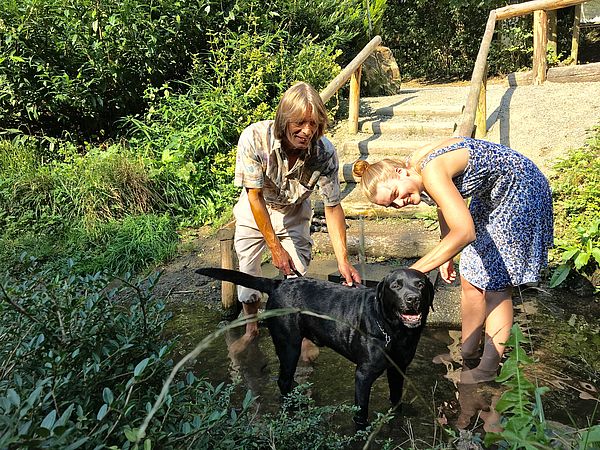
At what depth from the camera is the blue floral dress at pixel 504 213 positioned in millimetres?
3682

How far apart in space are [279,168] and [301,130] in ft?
1.69

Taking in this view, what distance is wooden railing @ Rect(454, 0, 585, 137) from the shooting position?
303 inches

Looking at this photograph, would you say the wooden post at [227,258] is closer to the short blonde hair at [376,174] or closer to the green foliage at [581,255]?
the short blonde hair at [376,174]

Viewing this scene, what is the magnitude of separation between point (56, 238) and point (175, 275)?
188cm

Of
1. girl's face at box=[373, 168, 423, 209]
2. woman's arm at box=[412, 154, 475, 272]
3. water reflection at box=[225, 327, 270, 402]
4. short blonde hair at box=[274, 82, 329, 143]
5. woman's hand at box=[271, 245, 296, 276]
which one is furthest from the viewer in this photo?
water reflection at box=[225, 327, 270, 402]

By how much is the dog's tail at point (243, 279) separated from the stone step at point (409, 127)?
574 centimetres

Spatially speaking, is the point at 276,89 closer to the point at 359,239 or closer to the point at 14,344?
the point at 359,239

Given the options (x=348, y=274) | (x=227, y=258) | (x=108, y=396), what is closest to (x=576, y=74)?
(x=227, y=258)

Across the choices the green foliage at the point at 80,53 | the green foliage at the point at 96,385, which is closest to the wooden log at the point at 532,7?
the green foliage at the point at 80,53

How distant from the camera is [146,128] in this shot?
9.16 meters

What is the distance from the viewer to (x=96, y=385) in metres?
2.41

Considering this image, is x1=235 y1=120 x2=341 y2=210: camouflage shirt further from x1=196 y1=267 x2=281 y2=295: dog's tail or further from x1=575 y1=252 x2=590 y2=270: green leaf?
x1=575 y1=252 x2=590 y2=270: green leaf

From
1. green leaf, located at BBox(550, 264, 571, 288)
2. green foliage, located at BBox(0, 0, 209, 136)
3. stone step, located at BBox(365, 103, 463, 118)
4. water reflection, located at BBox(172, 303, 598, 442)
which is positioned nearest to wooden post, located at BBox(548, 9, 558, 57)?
stone step, located at BBox(365, 103, 463, 118)

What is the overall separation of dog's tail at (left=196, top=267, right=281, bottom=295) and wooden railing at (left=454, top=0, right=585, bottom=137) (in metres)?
4.03
